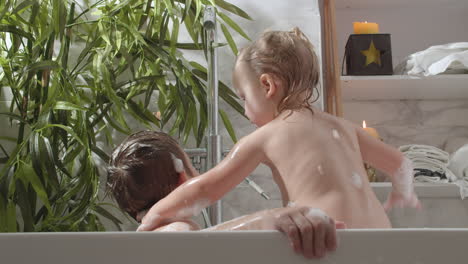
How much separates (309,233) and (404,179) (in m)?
0.56

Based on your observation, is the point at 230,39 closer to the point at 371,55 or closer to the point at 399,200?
the point at 371,55

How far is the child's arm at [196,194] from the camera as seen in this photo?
839 mm

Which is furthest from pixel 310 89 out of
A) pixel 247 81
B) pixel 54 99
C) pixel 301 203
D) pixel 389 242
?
pixel 54 99

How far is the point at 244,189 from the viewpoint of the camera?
70.9 inches

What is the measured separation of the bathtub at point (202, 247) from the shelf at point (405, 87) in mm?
1360

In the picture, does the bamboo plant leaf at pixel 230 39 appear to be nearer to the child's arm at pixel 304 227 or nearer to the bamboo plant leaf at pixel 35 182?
the bamboo plant leaf at pixel 35 182

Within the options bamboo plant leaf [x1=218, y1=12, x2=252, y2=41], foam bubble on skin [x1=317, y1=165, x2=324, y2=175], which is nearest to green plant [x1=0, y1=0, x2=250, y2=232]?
bamboo plant leaf [x1=218, y1=12, x2=252, y2=41]

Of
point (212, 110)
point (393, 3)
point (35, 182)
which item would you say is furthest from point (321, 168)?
point (393, 3)

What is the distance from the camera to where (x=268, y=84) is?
101cm

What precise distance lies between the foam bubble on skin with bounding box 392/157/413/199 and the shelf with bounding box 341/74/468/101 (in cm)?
82

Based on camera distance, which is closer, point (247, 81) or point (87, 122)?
point (247, 81)

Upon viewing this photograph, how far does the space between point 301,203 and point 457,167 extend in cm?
108

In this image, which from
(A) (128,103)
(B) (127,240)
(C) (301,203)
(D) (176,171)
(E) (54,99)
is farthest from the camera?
(A) (128,103)

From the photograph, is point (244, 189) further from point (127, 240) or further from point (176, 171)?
point (127, 240)
